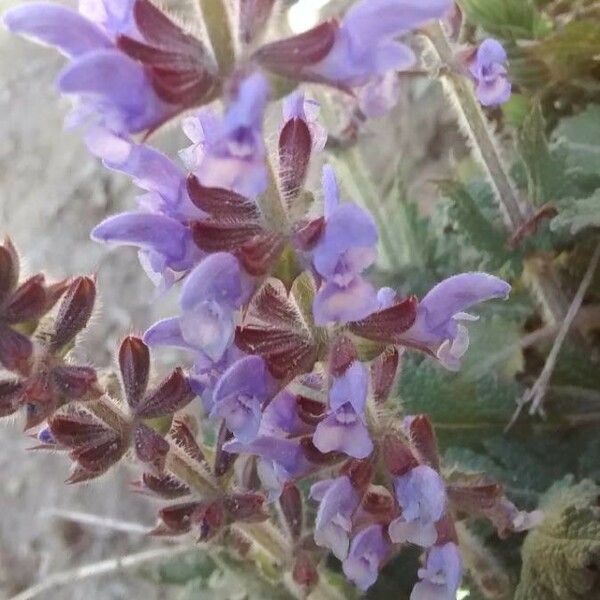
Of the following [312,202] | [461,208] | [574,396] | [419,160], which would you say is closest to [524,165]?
[461,208]

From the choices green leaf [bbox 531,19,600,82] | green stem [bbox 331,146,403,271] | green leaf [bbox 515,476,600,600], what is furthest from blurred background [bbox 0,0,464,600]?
green leaf [bbox 515,476,600,600]

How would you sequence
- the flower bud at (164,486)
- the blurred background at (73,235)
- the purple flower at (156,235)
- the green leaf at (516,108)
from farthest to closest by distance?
the blurred background at (73,235)
the green leaf at (516,108)
the flower bud at (164,486)
the purple flower at (156,235)

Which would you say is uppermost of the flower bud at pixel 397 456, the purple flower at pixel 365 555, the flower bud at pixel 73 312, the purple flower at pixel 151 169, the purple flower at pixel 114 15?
the purple flower at pixel 114 15

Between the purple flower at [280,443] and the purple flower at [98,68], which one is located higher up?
the purple flower at [98,68]

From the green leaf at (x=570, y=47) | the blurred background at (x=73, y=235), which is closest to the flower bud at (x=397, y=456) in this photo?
the green leaf at (x=570, y=47)

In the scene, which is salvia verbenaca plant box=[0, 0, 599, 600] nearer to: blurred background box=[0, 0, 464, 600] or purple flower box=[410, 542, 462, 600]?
purple flower box=[410, 542, 462, 600]

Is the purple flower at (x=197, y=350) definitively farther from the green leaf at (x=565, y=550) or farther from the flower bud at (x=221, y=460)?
the green leaf at (x=565, y=550)
